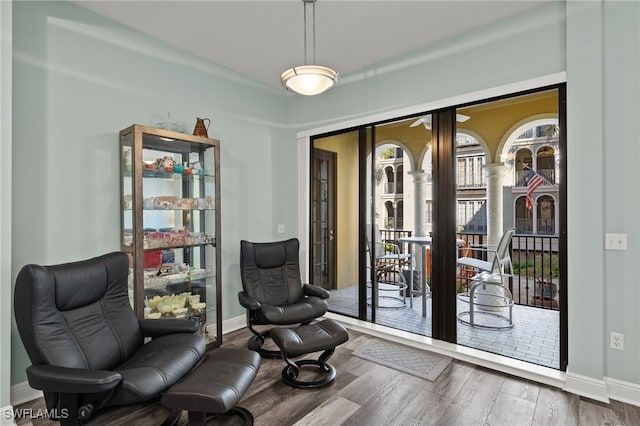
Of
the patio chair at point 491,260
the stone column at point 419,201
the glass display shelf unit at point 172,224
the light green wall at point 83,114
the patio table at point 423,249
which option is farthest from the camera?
the patio table at point 423,249

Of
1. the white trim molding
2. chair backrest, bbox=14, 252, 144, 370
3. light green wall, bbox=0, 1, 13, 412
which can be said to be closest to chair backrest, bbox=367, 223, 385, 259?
the white trim molding

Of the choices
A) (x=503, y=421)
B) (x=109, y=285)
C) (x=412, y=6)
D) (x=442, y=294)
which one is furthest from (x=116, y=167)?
(x=503, y=421)

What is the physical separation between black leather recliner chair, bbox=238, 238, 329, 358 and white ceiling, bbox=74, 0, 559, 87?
2.00m

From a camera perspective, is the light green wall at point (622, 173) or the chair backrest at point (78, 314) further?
the light green wall at point (622, 173)

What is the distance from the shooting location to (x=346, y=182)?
436cm

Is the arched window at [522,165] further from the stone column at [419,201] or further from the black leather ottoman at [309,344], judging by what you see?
the black leather ottoman at [309,344]

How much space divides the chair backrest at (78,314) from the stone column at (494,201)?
326 centimetres

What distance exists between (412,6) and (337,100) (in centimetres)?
150

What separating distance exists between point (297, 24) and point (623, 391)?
373 cm

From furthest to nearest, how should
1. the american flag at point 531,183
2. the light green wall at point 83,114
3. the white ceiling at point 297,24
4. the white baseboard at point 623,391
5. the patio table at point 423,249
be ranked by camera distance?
the patio table at point 423,249
the american flag at point 531,183
the white ceiling at point 297,24
the light green wall at point 83,114
the white baseboard at point 623,391

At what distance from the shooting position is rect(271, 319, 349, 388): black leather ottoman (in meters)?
2.52

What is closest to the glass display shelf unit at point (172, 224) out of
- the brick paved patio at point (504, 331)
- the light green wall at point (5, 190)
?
the light green wall at point (5, 190)

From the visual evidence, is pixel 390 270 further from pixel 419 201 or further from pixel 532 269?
pixel 532 269

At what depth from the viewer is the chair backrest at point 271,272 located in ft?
11.6
